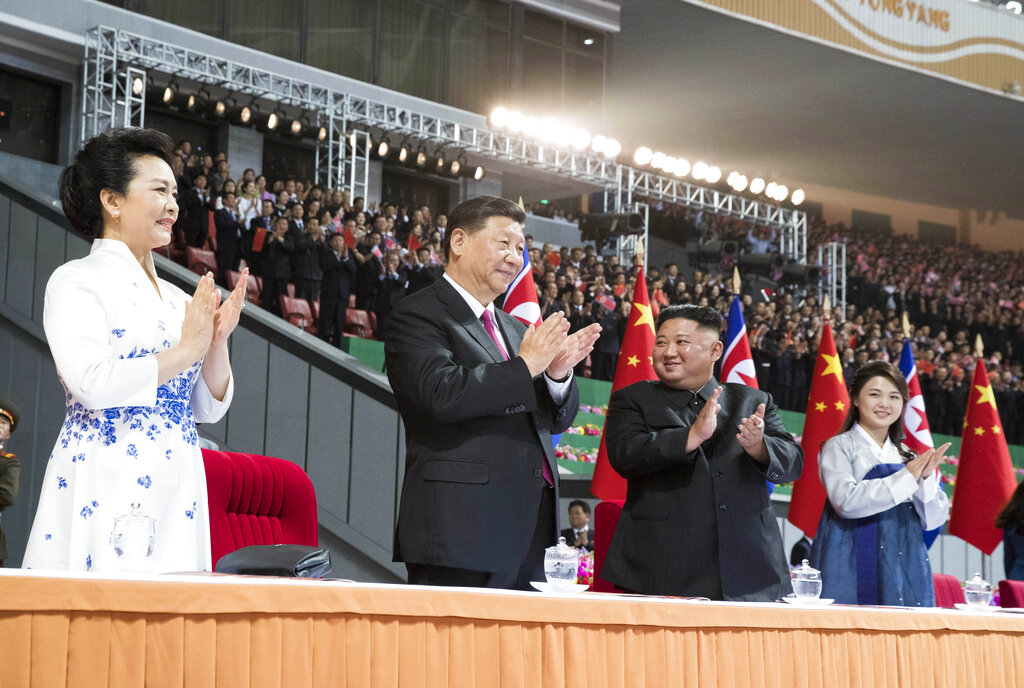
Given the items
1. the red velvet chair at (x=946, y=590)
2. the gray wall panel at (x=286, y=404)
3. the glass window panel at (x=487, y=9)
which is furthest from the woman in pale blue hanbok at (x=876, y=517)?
the glass window panel at (x=487, y=9)

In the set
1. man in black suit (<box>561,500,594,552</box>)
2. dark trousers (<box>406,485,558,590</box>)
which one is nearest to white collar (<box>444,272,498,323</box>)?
dark trousers (<box>406,485,558,590</box>)

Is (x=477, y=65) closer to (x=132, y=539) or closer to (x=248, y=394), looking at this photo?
(x=248, y=394)

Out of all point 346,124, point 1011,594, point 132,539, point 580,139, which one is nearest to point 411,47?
point 346,124

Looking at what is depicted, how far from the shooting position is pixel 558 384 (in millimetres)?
2406

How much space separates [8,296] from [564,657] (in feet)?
17.8

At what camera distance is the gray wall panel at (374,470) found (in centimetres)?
519

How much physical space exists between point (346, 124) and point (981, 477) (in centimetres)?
906

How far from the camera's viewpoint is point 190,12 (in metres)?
13.0

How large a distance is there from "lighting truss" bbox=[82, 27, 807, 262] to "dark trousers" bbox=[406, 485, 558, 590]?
925cm

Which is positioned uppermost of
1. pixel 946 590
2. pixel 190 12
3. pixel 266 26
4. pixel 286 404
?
pixel 266 26

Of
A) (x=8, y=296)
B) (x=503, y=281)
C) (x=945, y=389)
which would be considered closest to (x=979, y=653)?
(x=503, y=281)

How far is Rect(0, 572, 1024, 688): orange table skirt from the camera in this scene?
1407 mm

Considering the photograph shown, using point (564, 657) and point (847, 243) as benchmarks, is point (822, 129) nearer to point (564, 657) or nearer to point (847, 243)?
point (847, 243)

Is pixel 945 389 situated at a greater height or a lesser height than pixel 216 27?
A: lesser
